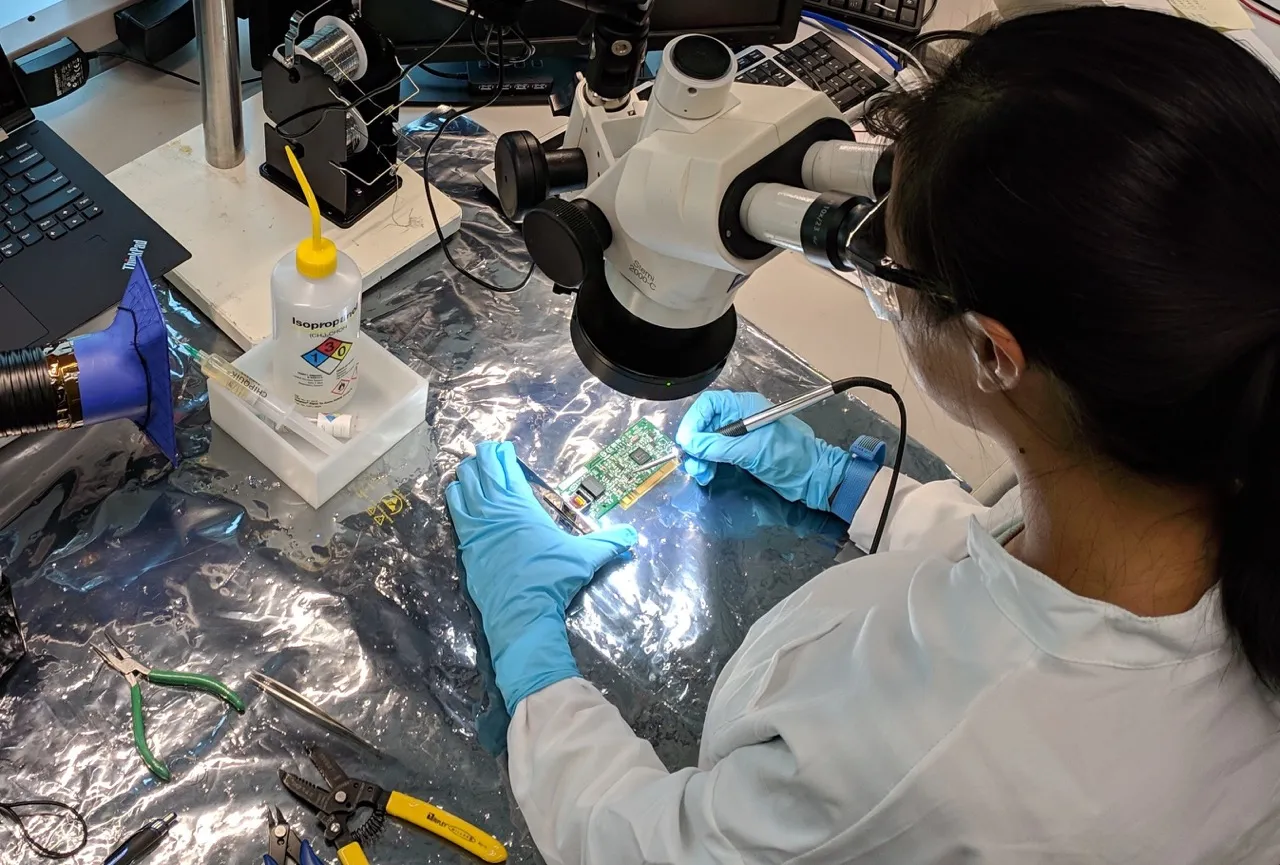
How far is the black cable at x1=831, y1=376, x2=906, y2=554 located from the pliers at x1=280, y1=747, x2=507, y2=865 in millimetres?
484

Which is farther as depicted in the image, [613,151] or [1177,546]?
[613,151]

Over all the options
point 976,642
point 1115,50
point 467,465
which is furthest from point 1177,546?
point 467,465

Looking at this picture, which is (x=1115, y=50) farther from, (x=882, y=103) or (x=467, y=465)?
(x=467, y=465)

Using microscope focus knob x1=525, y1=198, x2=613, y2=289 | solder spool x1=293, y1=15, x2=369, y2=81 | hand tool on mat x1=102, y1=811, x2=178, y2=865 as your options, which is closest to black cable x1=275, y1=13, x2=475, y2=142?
solder spool x1=293, y1=15, x2=369, y2=81

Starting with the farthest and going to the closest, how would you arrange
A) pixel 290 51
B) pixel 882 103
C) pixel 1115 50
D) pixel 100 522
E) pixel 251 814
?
pixel 290 51 → pixel 100 522 → pixel 251 814 → pixel 882 103 → pixel 1115 50

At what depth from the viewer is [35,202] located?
1.05 metres

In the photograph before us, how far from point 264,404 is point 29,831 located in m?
0.40

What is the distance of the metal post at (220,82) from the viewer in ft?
3.46

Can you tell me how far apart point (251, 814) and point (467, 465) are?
1.23 ft

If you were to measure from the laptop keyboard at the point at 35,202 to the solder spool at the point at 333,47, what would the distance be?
10.7 inches

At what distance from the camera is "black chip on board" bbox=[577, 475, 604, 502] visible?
1.09m

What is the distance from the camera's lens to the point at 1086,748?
61 centimetres

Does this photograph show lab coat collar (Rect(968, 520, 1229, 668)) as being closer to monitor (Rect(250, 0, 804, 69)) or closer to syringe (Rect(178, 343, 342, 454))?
syringe (Rect(178, 343, 342, 454))

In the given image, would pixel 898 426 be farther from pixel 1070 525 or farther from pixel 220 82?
Result: pixel 220 82
